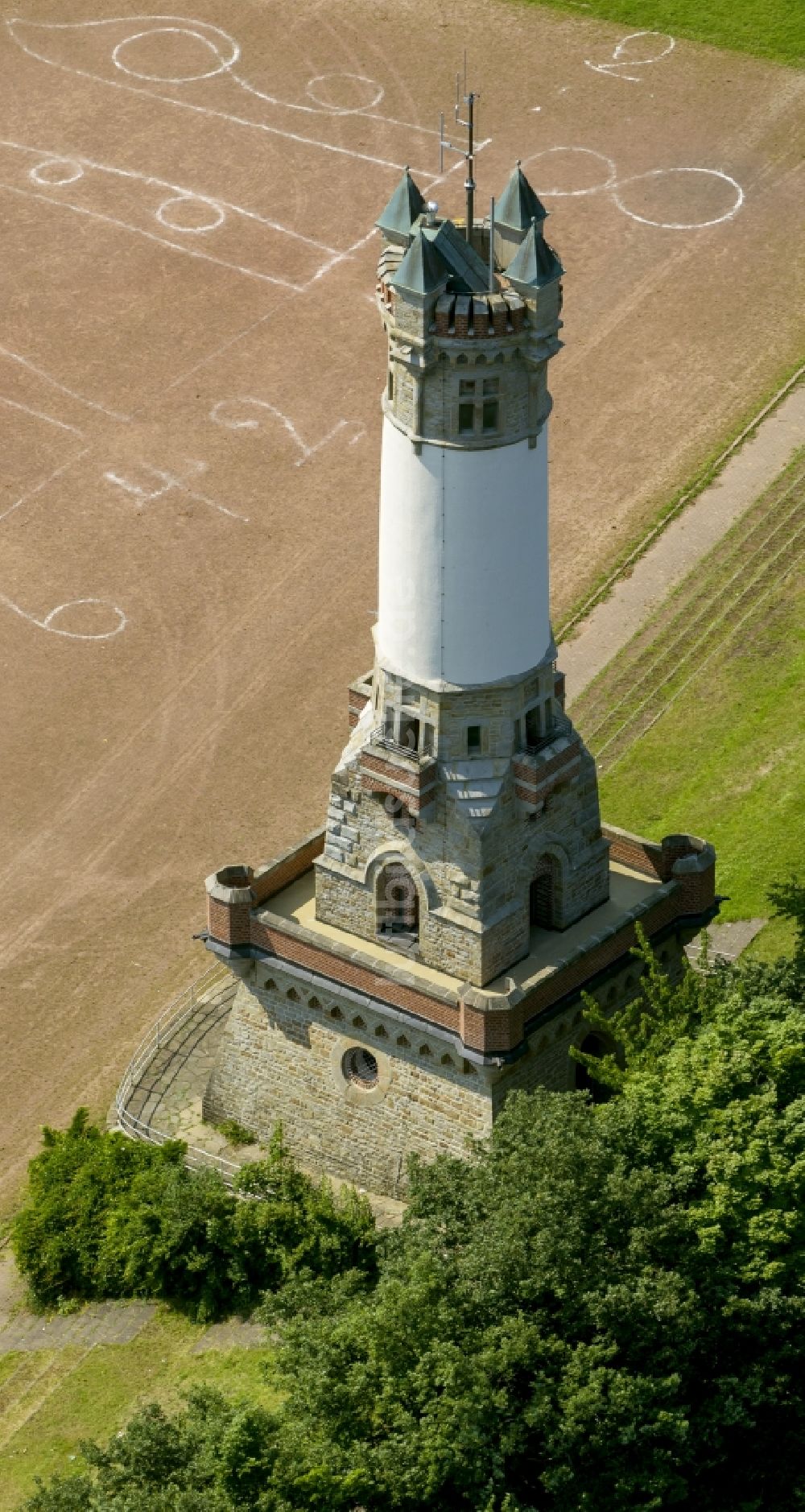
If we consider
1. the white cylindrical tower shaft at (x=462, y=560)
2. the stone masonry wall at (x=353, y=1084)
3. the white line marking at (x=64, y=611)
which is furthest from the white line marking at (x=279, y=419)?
the white cylindrical tower shaft at (x=462, y=560)

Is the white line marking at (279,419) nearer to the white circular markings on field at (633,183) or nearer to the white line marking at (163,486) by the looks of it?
the white line marking at (163,486)

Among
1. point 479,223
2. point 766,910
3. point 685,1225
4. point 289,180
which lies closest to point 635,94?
point 289,180

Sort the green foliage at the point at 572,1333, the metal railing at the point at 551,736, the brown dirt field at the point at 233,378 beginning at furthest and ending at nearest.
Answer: the brown dirt field at the point at 233,378
the metal railing at the point at 551,736
the green foliage at the point at 572,1333

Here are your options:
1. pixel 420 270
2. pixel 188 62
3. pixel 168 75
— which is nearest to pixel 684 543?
pixel 420 270

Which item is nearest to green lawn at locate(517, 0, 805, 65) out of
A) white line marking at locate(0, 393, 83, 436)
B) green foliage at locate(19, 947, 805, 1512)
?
white line marking at locate(0, 393, 83, 436)

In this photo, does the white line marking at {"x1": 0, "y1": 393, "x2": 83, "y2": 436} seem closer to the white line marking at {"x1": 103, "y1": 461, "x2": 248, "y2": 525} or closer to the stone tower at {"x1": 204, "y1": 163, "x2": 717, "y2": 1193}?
the white line marking at {"x1": 103, "y1": 461, "x2": 248, "y2": 525}
